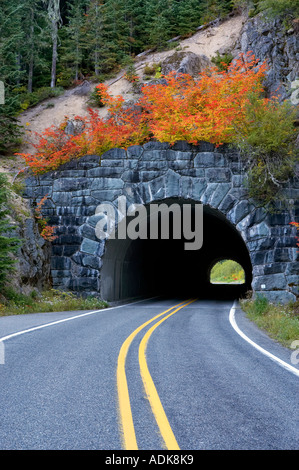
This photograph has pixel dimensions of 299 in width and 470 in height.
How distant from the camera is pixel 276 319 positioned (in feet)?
36.8

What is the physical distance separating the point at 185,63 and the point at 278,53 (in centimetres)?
1172

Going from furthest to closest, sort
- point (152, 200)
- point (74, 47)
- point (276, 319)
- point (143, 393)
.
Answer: point (74, 47)
point (152, 200)
point (276, 319)
point (143, 393)

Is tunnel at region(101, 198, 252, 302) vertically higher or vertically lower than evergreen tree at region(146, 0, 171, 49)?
lower

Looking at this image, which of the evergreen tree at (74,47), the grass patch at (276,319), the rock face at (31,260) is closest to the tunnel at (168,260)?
the rock face at (31,260)

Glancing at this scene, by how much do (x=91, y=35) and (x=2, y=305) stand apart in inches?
1454

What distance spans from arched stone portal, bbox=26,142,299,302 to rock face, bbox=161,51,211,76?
18.7 m

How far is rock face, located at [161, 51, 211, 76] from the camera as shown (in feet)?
108

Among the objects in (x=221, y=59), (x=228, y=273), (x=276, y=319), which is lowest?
(x=228, y=273)

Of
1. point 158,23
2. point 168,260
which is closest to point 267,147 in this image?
point 168,260

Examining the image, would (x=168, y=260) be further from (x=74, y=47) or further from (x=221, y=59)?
(x=74, y=47)

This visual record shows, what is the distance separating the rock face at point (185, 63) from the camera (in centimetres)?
3294

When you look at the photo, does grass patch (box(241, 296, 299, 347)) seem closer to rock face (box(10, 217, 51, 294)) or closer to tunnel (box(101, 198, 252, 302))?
tunnel (box(101, 198, 252, 302))

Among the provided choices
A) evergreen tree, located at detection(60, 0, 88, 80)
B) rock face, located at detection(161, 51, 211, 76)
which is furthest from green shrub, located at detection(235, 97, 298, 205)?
evergreen tree, located at detection(60, 0, 88, 80)

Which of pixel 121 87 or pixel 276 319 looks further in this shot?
pixel 121 87
